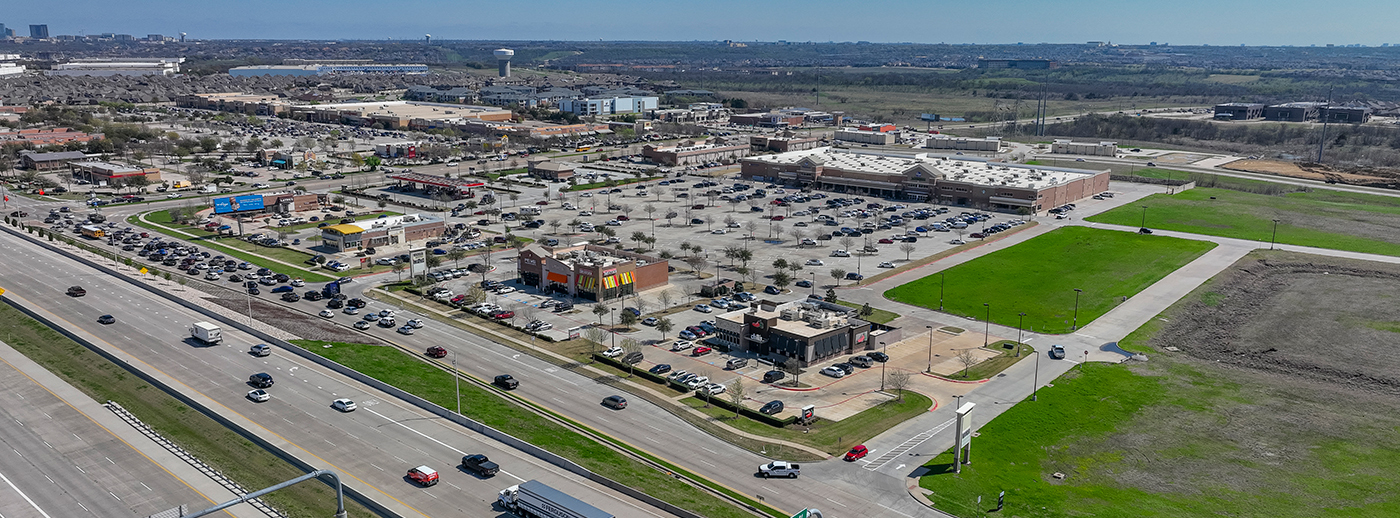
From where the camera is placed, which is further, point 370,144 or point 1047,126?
point 1047,126

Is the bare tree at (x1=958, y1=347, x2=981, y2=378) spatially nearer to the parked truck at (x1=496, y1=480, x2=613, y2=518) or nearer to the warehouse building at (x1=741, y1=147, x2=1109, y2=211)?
the parked truck at (x1=496, y1=480, x2=613, y2=518)

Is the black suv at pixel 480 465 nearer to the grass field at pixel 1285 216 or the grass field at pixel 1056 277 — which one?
the grass field at pixel 1056 277

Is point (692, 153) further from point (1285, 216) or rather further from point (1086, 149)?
point (1285, 216)

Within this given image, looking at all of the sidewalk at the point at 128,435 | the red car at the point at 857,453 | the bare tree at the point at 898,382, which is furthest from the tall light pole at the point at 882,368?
the sidewalk at the point at 128,435

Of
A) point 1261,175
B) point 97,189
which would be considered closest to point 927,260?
point 1261,175

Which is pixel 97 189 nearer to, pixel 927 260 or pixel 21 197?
pixel 21 197

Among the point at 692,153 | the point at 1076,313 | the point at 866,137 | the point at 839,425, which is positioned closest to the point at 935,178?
the point at 692,153
